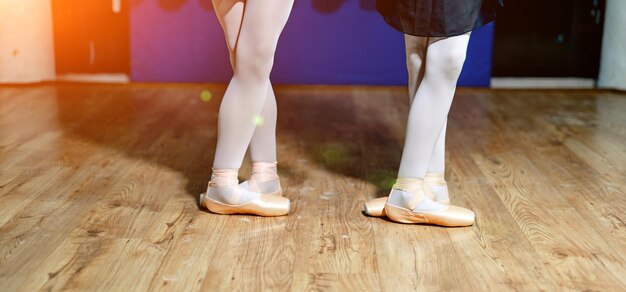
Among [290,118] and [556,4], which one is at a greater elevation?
[556,4]

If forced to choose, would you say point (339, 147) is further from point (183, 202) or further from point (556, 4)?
point (556, 4)

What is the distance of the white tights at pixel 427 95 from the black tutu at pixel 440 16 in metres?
0.03

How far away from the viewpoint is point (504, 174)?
A: 254 centimetres

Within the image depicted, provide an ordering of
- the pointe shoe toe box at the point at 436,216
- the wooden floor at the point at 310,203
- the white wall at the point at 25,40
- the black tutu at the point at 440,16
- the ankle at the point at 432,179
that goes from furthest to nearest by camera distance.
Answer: the white wall at the point at 25,40
the ankle at the point at 432,179
the pointe shoe toe box at the point at 436,216
the black tutu at the point at 440,16
the wooden floor at the point at 310,203

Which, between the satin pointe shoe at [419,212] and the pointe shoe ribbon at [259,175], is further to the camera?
the pointe shoe ribbon at [259,175]

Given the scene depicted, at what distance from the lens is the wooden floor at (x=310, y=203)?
1661 millimetres

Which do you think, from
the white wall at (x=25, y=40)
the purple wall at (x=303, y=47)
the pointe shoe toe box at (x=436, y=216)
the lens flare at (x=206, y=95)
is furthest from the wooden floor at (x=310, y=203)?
the purple wall at (x=303, y=47)

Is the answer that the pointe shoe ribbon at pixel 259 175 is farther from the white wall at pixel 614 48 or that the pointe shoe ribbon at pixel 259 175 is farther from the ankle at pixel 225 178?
the white wall at pixel 614 48

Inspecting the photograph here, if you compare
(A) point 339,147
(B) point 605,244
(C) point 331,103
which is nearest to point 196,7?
(C) point 331,103

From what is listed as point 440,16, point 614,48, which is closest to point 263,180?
point 440,16

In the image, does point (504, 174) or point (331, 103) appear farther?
point (331, 103)

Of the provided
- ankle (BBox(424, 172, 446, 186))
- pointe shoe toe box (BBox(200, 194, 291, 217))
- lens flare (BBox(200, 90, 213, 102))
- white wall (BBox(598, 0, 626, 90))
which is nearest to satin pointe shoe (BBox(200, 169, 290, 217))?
pointe shoe toe box (BBox(200, 194, 291, 217))

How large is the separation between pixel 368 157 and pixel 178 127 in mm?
849

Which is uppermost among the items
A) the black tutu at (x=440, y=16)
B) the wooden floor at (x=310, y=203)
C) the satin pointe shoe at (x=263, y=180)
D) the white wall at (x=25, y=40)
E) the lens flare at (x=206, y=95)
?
the black tutu at (x=440, y=16)
